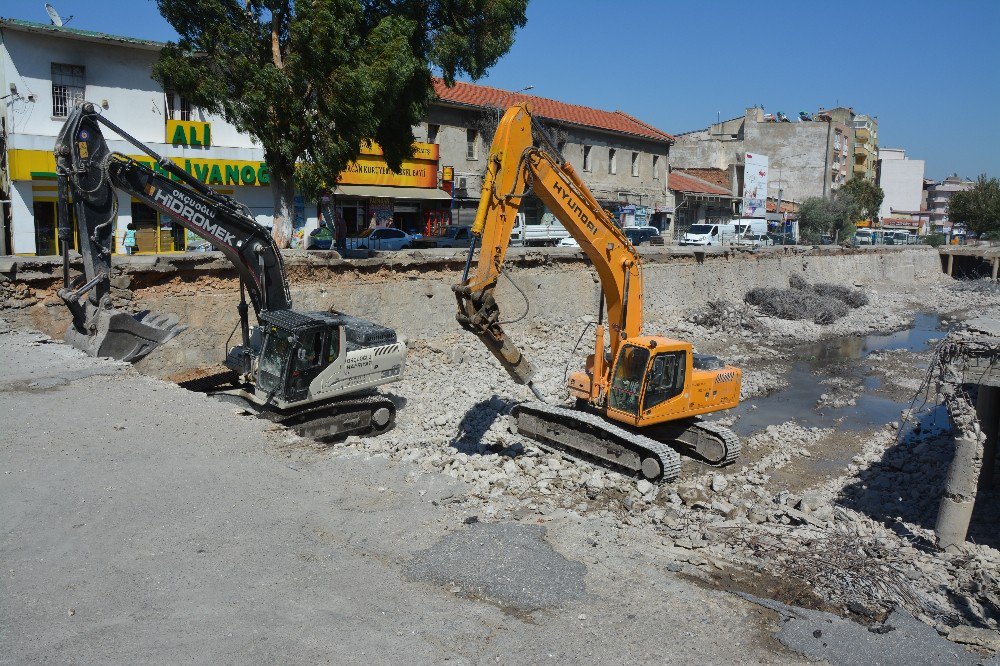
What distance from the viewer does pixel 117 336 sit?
45.9ft

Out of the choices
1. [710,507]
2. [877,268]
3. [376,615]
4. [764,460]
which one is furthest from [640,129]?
[376,615]

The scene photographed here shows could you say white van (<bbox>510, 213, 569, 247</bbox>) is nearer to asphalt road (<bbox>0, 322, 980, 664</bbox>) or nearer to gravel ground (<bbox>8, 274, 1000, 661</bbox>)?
gravel ground (<bbox>8, 274, 1000, 661</bbox>)

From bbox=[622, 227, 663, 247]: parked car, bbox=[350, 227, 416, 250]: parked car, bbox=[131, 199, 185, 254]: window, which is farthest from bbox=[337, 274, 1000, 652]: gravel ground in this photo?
bbox=[622, 227, 663, 247]: parked car

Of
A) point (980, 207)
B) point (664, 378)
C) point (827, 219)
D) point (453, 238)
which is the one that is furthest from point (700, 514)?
point (980, 207)

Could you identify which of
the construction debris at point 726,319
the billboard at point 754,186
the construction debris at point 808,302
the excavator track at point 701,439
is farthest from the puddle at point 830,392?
the billboard at point 754,186

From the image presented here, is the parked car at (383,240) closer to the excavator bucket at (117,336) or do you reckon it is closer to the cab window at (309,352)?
the excavator bucket at (117,336)

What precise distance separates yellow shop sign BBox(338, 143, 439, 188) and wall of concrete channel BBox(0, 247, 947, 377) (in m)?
8.04

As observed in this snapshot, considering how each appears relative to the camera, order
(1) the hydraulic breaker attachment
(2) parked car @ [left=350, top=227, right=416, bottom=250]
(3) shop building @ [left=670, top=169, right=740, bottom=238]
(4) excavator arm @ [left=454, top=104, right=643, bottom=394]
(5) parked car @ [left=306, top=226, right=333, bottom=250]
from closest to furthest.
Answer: (1) the hydraulic breaker attachment, (4) excavator arm @ [left=454, top=104, right=643, bottom=394], (5) parked car @ [left=306, top=226, right=333, bottom=250], (2) parked car @ [left=350, top=227, right=416, bottom=250], (3) shop building @ [left=670, top=169, right=740, bottom=238]

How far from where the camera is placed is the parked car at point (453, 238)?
95.1 feet

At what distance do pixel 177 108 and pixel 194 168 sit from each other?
2063mm

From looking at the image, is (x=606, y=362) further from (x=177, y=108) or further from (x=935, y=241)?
(x=935, y=241)

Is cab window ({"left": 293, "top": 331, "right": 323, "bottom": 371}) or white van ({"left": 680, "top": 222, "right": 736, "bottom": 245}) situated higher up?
white van ({"left": 680, "top": 222, "right": 736, "bottom": 245})

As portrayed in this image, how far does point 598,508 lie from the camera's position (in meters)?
9.87

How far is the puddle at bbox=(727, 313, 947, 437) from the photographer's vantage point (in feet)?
52.6
